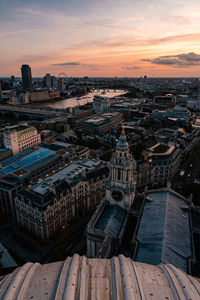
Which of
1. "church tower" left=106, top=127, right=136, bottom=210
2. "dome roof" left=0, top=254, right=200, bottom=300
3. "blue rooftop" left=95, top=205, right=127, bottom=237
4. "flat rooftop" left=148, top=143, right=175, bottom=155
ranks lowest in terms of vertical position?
"blue rooftop" left=95, top=205, right=127, bottom=237

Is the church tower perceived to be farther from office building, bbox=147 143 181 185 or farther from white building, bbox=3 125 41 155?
white building, bbox=3 125 41 155

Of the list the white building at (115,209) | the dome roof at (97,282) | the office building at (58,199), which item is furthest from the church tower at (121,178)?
the dome roof at (97,282)

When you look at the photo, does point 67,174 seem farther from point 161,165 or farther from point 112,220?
point 161,165

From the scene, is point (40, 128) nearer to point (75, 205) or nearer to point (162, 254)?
point (75, 205)

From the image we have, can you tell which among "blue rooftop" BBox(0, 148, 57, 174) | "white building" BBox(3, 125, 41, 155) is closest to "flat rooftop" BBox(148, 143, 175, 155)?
"blue rooftop" BBox(0, 148, 57, 174)

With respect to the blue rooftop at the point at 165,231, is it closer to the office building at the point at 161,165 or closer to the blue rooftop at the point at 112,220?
the blue rooftop at the point at 112,220

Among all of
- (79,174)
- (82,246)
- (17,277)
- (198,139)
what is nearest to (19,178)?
(79,174)
